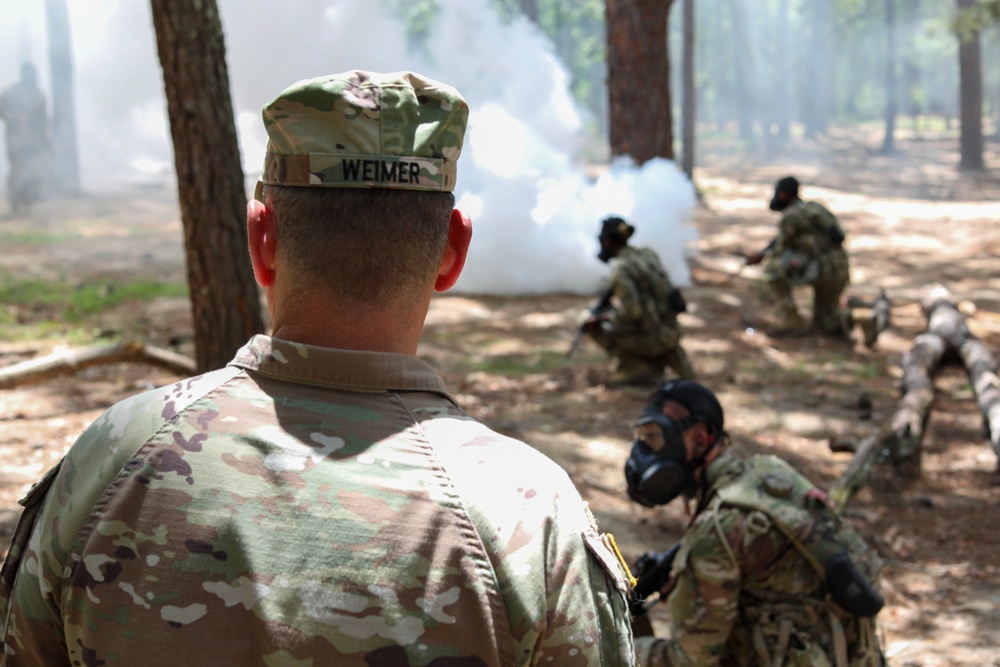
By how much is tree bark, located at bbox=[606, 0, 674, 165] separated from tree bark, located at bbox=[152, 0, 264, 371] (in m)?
8.38

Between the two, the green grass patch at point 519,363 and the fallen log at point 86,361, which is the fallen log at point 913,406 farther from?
the fallen log at point 86,361

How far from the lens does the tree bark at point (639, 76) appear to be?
1323cm

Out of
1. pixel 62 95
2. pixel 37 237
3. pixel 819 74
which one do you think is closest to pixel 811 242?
pixel 37 237

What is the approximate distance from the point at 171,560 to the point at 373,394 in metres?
0.33

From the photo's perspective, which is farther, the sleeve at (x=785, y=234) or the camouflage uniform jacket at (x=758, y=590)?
the sleeve at (x=785, y=234)

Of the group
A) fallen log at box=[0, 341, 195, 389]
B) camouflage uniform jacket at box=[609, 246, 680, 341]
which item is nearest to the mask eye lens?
fallen log at box=[0, 341, 195, 389]

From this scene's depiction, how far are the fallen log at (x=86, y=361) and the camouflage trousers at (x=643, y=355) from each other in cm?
354

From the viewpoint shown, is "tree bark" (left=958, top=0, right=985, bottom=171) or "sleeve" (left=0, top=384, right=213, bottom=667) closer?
"sleeve" (left=0, top=384, right=213, bottom=667)

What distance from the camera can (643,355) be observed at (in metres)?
8.88

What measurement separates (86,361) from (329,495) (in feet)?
20.3

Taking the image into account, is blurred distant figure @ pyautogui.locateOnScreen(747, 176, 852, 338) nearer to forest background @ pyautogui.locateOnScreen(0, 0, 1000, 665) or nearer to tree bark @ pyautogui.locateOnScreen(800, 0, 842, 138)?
forest background @ pyautogui.locateOnScreen(0, 0, 1000, 665)

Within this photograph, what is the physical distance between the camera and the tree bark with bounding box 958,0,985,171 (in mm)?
25766

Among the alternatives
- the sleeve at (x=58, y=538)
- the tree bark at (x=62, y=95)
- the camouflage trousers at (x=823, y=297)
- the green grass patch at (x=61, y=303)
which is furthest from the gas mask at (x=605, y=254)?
the tree bark at (x=62, y=95)

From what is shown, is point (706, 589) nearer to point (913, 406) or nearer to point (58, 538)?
point (58, 538)
